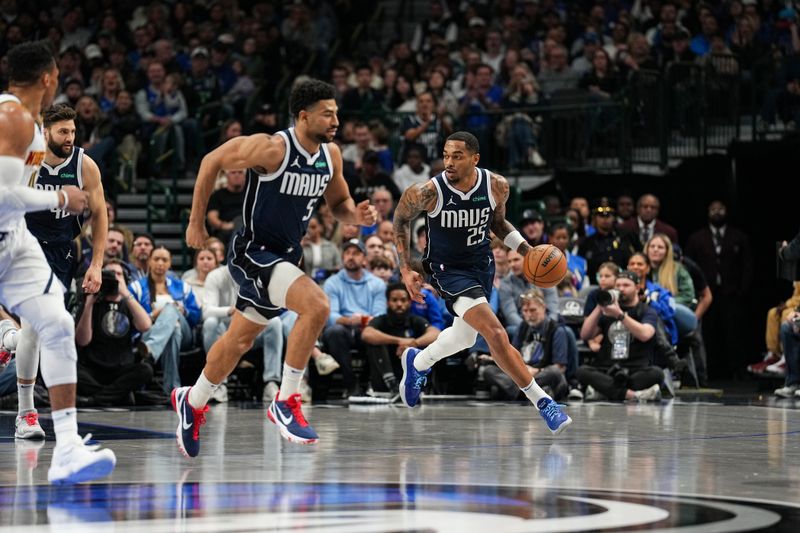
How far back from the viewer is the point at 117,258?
13.5 meters

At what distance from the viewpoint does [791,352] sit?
1417cm

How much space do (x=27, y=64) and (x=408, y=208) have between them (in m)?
4.04

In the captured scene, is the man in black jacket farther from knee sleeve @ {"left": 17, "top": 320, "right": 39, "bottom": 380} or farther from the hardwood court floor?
knee sleeve @ {"left": 17, "top": 320, "right": 39, "bottom": 380}

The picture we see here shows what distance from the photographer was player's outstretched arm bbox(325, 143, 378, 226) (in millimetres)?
8562

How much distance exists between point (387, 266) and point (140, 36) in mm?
7872

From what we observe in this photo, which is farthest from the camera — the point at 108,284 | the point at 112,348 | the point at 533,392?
the point at 112,348

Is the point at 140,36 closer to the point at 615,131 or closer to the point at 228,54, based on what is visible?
the point at 228,54

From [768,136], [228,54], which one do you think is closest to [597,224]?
[768,136]

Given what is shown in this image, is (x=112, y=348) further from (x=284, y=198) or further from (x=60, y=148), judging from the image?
(x=284, y=198)

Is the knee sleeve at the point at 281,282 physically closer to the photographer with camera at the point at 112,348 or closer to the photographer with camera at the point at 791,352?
the photographer with camera at the point at 112,348

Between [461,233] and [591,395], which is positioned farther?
[591,395]

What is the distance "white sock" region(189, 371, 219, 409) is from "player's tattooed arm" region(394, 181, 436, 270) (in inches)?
93.6

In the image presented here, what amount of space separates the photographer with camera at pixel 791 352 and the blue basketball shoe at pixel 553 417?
538 centimetres

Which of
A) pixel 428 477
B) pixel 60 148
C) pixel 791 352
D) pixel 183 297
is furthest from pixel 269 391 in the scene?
pixel 428 477
